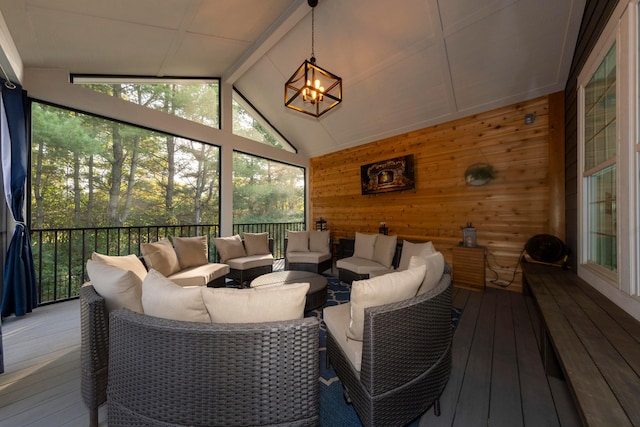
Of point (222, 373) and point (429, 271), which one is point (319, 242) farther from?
point (222, 373)

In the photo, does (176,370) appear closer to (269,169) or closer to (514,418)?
(514,418)

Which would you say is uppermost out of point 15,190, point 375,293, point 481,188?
point 481,188

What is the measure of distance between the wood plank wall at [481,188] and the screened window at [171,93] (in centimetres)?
340

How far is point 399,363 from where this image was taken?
115 cm

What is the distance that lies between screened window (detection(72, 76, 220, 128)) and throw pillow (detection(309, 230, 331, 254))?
302 centimetres

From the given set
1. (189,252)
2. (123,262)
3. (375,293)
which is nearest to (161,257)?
(189,252)

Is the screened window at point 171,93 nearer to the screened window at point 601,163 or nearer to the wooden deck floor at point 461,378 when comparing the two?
the wooden deck floor at point 461,378

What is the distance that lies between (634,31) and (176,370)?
10.3 feet

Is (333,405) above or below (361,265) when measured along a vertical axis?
below

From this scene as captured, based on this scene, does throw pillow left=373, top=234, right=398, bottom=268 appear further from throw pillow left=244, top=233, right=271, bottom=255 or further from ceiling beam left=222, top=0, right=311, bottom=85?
ceiling beam left=222, top=0, right=311, bottom=85

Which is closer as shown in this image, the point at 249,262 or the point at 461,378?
the point at 461,378

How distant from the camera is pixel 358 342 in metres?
1.29

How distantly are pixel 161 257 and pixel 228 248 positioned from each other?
43.6 inches

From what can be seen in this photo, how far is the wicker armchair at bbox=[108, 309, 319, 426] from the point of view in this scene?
914mm
